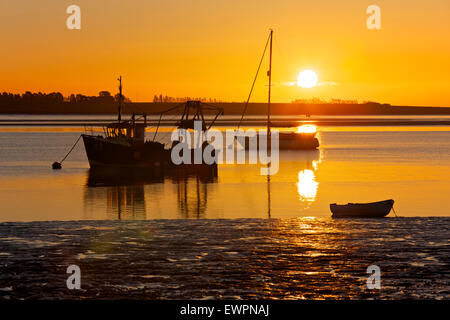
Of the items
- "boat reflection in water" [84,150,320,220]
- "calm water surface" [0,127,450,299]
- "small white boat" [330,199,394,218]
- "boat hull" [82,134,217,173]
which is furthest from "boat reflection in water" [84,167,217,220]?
"calm water surface" [0,127,450,299]

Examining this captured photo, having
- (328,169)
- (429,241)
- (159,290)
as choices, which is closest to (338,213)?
(429,241)

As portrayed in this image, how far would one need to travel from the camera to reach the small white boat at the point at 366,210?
2347 centimetres

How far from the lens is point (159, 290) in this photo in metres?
9.77

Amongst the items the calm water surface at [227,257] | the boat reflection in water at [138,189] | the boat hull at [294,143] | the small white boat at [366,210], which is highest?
the boat hull at [294,143]

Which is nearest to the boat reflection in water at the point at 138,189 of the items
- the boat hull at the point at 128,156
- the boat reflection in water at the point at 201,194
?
the boat reflection in water at the point at 201,194

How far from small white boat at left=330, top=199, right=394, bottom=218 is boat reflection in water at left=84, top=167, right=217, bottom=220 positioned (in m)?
10.1

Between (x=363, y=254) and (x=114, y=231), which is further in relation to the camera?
(x=114, y=231)

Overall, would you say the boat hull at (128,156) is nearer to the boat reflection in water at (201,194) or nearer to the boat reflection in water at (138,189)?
the boat reflection in water at (138,189)

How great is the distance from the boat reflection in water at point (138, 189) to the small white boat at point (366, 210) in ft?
33.2

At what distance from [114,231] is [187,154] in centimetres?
5892

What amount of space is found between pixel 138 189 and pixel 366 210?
28550mm

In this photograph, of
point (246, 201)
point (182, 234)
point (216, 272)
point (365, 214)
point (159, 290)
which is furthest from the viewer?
point (246, 201)
